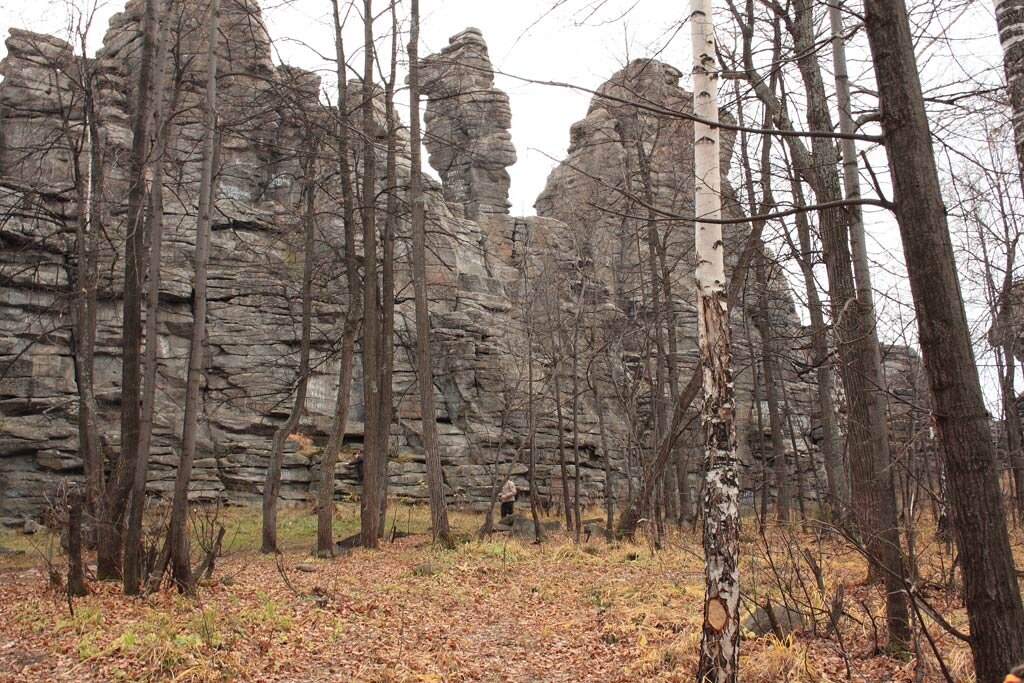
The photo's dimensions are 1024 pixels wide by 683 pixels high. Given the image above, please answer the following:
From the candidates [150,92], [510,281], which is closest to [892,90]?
[150,92]

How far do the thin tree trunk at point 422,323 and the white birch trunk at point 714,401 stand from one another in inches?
393

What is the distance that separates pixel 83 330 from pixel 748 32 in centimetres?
1276

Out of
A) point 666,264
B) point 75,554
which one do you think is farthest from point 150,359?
point 666,264

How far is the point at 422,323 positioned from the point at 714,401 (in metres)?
10.9

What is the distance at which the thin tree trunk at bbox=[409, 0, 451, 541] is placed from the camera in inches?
604

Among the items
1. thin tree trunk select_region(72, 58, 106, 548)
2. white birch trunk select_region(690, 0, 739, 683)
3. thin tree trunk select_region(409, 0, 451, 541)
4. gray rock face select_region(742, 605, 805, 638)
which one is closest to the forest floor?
gray rock face select_region(742, 605, 805, 638)

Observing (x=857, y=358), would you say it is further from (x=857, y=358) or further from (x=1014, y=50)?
(x=1014, y=50)

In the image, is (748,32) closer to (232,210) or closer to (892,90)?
(892,90)

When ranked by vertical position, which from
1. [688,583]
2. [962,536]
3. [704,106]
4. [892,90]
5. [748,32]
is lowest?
[688,583]

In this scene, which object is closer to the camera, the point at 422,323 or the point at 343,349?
the point at 343,349

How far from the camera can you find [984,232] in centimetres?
1616

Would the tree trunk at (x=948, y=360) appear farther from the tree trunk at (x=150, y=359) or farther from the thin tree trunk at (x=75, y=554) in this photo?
the thin tree trunk at (x=75, y=554)

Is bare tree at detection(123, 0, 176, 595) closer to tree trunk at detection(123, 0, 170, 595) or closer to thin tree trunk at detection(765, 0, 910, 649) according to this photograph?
tree trunk at detection(123, 0, 170, 595)

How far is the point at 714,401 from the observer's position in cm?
571
